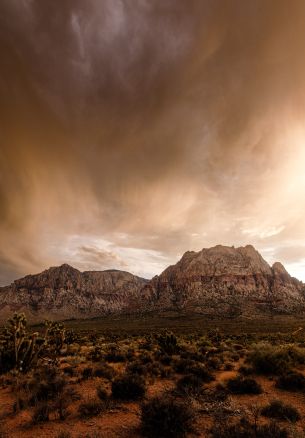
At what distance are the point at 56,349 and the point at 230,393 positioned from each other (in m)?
18.0

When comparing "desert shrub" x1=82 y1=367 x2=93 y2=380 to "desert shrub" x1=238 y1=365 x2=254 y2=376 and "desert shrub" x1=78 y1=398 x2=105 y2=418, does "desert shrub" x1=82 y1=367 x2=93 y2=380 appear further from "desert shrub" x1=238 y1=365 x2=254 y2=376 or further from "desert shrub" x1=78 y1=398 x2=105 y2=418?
"desert shrub" x1=238 y1=365 x2=254 y2=376

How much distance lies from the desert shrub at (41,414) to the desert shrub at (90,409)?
3.71 ft

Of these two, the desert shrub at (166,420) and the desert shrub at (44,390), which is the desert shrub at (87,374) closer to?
the desert shrub at (44,390)

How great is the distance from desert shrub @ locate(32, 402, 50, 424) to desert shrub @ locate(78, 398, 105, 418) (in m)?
1.13

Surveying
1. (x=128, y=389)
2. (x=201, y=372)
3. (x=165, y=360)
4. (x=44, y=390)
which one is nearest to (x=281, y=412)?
(x=128, y=389)

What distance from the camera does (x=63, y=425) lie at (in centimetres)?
846

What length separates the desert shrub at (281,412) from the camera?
8984mm

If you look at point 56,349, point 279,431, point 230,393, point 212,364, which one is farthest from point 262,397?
point 56,349

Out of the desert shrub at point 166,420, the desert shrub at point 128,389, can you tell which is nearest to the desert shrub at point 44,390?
the desert shrub at point 128,389

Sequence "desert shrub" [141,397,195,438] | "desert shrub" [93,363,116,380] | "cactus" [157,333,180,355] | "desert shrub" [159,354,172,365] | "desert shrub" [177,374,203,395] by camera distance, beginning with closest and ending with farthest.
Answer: "desert shrub" [141,397,195,438] < "desert shrub" [177,374,203,395] < "desert shrub" [93,363,116,380] < "desert shrub" [159,354,172,365] < "cactus" [157,333,180,355]

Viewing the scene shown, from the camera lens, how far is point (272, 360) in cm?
1589

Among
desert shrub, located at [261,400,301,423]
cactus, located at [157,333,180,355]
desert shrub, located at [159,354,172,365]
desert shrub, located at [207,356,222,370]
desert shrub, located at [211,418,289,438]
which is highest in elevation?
cactus, located at [157,333,180,355]

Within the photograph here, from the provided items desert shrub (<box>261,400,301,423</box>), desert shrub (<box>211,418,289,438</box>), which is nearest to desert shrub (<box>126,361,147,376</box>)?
desert shrub (<box>261,400,301,423</box>)

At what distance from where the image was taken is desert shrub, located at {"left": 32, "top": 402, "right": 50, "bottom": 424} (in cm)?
863
